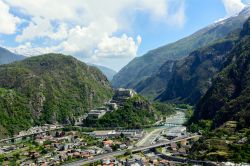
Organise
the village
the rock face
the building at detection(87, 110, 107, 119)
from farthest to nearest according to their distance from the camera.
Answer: the building at detection(87, 110, 107, 119) → the rock face → the village

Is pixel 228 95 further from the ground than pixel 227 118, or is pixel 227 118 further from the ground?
pixel 228 95

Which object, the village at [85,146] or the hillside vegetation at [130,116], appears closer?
the village at [85,146]

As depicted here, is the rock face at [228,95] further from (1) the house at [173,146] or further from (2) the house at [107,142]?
(2) the house at [107,142]

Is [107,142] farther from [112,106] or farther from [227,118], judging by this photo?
[112,106]

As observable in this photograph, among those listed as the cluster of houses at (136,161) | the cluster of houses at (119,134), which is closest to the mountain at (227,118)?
the cluster of houses at (136,161)

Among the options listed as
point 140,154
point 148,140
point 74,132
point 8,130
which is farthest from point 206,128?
point 8,130

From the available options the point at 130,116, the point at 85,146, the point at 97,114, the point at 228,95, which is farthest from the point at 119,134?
the point at 228,95

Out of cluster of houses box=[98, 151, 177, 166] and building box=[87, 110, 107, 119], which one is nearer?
cluster of houses box=[98, 151, 177, 166]

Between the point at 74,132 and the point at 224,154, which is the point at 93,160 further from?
the point at 74,132

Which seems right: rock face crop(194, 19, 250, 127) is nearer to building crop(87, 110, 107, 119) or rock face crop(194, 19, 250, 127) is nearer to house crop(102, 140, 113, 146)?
house crop(102, 140, 113, 146)

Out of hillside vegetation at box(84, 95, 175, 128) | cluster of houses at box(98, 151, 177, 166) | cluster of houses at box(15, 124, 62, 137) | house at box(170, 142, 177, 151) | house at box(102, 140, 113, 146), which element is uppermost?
hillside vegetation at box(84, 95, 175, 128)

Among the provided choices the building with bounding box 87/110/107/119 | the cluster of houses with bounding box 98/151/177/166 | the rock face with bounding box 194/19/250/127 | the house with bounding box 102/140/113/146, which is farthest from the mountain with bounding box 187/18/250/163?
the building with bounding box 87/110/107/119
